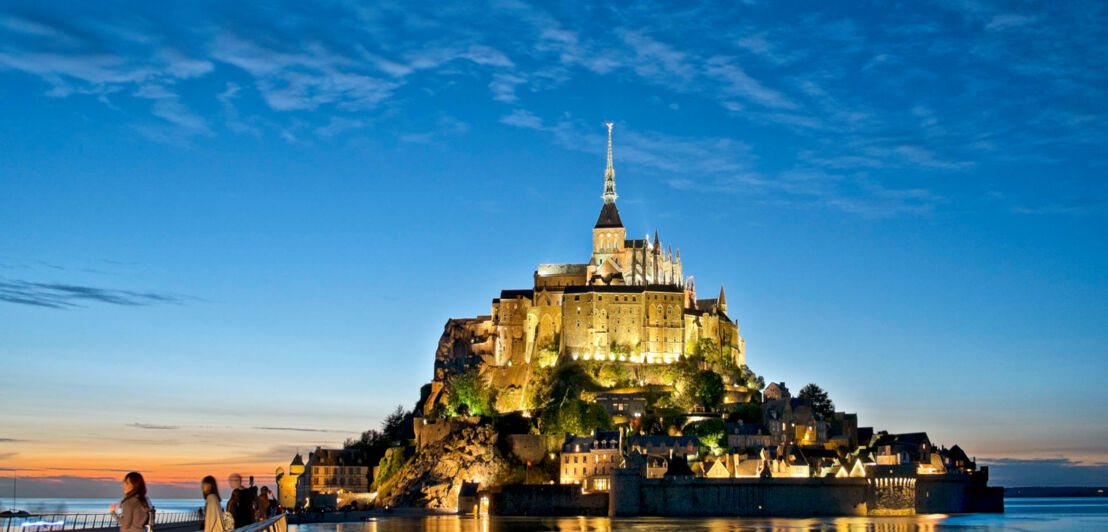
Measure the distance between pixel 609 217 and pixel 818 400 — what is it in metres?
32.7

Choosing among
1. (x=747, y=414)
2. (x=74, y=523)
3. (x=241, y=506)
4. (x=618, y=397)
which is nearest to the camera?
(x=241, y=506)

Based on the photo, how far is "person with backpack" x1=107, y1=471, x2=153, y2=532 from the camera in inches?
528

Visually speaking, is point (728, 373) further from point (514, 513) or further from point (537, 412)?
point (514, 513)

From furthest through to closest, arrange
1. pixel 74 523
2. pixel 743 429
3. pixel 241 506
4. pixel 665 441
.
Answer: pixel 743 429 < pixel 665 441 < pixel 74 523 < pixel 241 506

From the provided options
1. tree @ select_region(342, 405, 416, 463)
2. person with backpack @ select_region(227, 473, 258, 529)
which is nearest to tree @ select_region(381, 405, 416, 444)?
tree @ select_region(342, 405, 416, 463)

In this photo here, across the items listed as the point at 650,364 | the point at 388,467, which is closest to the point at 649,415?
the point at 650,364

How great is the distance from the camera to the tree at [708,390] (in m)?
111

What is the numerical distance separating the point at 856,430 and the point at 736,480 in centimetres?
2310

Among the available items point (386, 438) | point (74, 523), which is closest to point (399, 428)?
point (386, 438)

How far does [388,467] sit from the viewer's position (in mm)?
109312

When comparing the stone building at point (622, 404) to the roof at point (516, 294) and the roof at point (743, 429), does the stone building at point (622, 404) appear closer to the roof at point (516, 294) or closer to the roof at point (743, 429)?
the roof at point (743, 429)

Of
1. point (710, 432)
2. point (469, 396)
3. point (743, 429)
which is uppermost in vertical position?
point (469, 396)

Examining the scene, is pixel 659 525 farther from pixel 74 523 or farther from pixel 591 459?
pixel 74 523

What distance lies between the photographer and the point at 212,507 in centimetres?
1565
